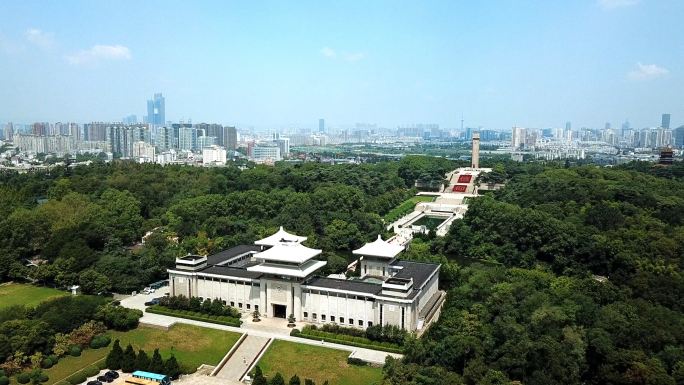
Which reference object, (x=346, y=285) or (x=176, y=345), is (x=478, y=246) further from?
(x=176, y=345)

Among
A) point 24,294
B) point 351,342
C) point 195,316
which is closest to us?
point 351,342

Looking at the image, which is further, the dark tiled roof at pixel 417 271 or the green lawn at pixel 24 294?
the green lawn at pixel 24 294

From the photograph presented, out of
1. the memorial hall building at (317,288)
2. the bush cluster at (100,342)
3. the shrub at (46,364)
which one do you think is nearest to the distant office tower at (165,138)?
the memorial hall building at (317,288)

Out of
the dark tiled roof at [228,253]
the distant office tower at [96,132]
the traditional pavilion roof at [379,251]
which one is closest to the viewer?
the traditional pavilion roof at [379,251]

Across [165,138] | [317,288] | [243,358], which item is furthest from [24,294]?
[165,138]

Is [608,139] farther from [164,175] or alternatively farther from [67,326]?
[67,326]

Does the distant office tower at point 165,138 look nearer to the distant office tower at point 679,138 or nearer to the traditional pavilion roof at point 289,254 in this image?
the traditional pavilion roof at point 289,254
